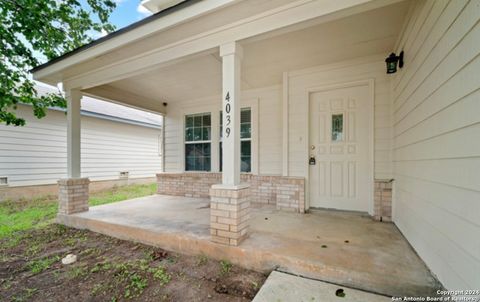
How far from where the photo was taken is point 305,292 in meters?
1.71

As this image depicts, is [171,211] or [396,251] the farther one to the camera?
[171,211]

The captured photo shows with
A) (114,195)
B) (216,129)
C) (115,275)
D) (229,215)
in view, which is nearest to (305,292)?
(229,215)

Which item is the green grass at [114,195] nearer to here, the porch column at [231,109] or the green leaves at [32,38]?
the green leaves at [32,38]

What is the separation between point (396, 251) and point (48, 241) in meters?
4.58

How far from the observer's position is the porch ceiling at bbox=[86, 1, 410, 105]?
8.00 feet

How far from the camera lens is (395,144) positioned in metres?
2.93

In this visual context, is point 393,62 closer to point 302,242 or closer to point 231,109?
point 231,109

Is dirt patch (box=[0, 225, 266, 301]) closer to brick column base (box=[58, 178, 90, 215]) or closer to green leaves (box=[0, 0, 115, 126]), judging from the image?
brick column base (box=[58, 178, 90, 215])

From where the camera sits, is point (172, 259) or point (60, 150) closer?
point (172, 259)

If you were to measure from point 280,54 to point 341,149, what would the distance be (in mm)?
1855

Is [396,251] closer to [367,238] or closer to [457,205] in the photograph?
[367,238]

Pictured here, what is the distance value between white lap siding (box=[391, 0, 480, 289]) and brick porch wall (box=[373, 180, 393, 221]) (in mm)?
624

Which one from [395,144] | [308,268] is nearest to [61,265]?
[308,268]

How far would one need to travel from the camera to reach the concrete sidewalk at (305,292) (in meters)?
1.61
